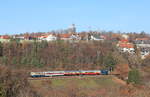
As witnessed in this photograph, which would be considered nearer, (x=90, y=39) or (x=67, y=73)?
(x=67, y=73)

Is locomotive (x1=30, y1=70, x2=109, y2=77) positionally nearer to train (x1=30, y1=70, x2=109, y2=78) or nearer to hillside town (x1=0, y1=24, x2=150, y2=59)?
train (x1=30, y1=70, x2=109, y2=78)

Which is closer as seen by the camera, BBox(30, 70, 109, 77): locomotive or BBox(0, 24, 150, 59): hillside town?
BBox(30, 70, 109, 77): locomotive

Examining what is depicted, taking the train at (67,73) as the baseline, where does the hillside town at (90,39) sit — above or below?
above

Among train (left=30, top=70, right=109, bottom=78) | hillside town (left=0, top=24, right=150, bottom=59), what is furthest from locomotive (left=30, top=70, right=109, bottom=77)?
hillside town (left=0, top=24, right=150, bottom=59)

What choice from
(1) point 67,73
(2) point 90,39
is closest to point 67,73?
(1) point 67,73

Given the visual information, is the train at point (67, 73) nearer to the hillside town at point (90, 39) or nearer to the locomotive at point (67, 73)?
the locomotive at point (67, 73)

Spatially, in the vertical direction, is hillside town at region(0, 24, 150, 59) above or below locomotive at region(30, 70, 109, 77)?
above

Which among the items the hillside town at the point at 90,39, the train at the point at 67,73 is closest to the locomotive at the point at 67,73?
the train at the point at 67,73

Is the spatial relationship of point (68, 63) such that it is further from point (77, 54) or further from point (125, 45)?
point (125, 45)

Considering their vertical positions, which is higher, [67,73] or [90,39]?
[90,39]

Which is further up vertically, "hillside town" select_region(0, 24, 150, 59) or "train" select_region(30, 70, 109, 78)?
"hillside town" select_region(0, 24, 150, 59)

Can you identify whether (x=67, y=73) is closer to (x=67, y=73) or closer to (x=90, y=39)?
(x=67, y=73)

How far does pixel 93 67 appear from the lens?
97.5 ft

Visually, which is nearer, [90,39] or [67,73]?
[67,73]
